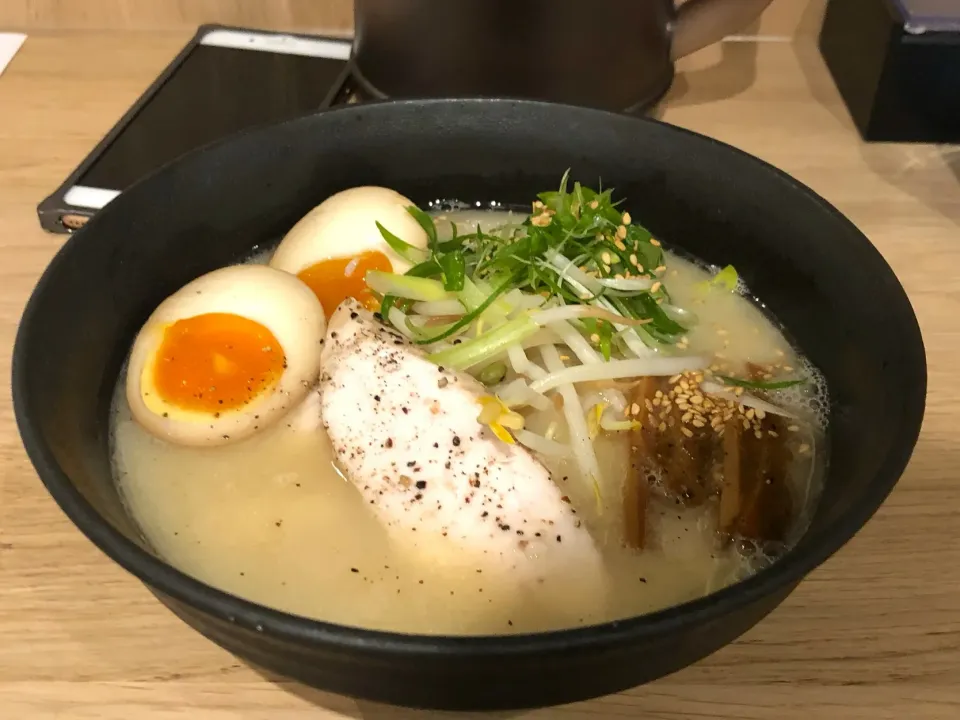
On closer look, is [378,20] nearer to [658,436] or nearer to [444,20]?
[444,20]

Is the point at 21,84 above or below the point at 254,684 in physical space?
above

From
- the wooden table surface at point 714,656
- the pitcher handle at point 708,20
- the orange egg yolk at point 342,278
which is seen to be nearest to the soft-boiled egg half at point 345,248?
the orange egg yolk at point 342,278

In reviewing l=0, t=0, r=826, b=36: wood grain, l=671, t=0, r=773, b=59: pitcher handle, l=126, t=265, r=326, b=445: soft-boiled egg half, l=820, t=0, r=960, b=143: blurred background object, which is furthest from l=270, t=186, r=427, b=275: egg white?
l=820, t=0, r=960, b=143: blurred background object

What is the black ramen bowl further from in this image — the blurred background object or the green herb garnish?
the blurred background object

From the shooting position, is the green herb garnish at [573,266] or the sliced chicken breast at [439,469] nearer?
the sliced chicken breast at [439,469]

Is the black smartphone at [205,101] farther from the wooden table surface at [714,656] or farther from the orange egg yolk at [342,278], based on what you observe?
the orange egg yolk at [342,278]

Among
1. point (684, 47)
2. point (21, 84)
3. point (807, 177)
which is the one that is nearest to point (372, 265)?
point (684, 47)
